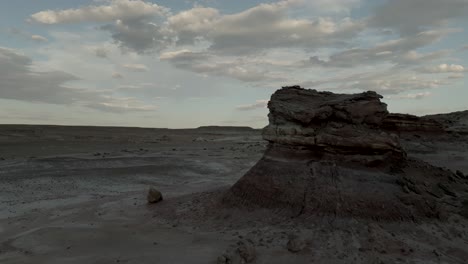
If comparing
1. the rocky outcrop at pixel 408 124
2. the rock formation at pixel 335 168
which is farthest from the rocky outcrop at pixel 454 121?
the rock formation at pixel 335 168

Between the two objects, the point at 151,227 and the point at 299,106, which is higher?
the point at 299,106

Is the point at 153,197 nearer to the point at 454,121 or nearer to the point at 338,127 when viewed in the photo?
the point at 338,127

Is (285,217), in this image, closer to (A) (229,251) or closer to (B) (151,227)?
(A) (229,251)

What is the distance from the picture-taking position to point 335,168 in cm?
648

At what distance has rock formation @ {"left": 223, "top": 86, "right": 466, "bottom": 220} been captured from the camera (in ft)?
Result: 20.0

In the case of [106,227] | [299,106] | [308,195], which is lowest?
[106,227]

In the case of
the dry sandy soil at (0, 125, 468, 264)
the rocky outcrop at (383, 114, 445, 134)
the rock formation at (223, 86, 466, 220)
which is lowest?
the dry sandy soil at (0, 125, 468, 264)

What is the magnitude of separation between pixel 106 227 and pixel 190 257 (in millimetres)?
2346

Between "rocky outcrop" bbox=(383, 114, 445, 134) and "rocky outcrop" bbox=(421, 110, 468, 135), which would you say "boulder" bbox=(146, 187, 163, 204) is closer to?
"rocky outcrop" bbox=(383, 114, 445, 134)

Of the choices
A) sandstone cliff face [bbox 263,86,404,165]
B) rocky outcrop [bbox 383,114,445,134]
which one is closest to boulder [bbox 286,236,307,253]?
sandstone cliff face [bbox 263,86,404,165]

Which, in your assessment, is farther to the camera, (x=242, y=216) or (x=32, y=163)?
(x=32, y=163)

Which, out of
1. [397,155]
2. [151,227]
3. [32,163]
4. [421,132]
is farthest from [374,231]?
[32,163]

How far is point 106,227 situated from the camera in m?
7.09

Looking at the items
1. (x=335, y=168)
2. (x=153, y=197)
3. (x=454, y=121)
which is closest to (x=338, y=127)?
(x=335, y=168)
